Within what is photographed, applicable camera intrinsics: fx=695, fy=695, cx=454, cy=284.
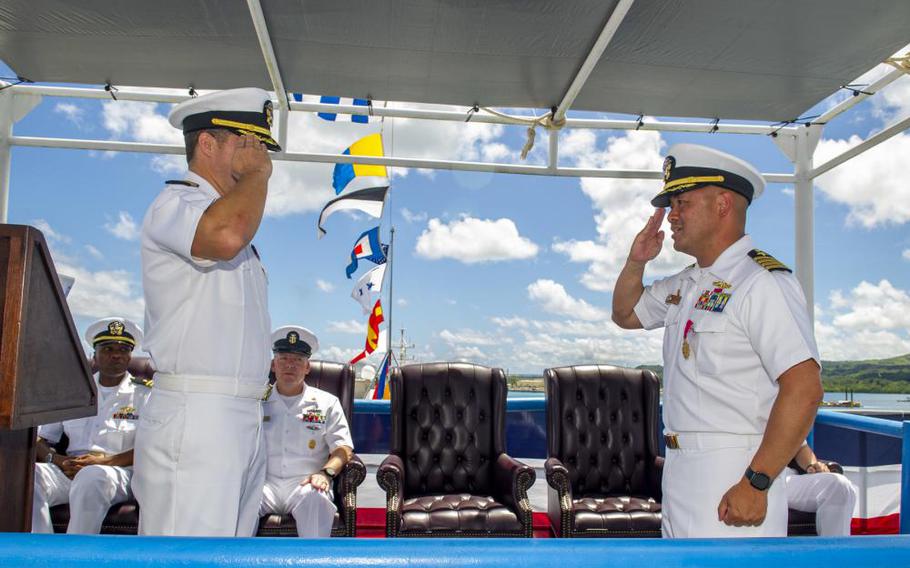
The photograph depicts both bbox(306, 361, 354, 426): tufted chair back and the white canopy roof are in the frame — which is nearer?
the white canopy roof

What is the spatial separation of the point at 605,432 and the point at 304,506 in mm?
1804

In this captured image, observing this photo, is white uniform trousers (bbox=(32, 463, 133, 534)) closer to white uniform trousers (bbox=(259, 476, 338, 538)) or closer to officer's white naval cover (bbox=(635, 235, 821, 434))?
white uniform trousers (bbox=(259, 476, 338, 538))

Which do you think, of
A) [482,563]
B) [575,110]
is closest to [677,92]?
[575,110]

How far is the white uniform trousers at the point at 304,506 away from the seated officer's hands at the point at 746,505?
2.17 metres

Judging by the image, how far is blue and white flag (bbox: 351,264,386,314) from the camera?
31.3ft

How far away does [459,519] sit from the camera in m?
3.39

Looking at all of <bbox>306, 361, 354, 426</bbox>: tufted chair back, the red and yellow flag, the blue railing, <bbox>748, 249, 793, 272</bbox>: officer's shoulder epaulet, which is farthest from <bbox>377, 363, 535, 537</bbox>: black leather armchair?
the red and yellow flag

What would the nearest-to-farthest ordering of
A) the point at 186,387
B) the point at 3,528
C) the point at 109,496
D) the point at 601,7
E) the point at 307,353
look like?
the point at 3,528 → the point at 186,387 → the point at 109,496 → the point at 601,7 → the point at 307,353

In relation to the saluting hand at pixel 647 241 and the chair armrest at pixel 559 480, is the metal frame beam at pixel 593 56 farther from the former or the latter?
the chair armrest at pixel 559 480

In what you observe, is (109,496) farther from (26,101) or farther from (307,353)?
(26,101)

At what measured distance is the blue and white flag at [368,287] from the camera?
953 centimetres

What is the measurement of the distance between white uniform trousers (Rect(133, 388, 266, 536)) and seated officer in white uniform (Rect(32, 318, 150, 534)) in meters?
1.97

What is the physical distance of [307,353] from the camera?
12.9 feet

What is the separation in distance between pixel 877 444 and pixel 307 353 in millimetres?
3303
